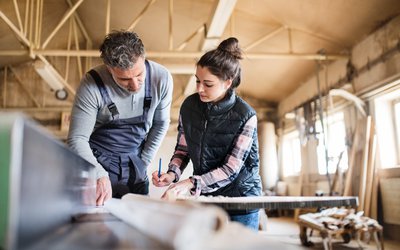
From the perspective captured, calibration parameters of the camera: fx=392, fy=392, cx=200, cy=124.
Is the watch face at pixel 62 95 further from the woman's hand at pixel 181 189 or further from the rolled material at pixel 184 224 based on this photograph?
the rolled material at pixel 184 224

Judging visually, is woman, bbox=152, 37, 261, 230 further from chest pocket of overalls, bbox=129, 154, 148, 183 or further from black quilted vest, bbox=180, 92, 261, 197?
chest pocket of overalls, bbox=129, 154, 148, 183

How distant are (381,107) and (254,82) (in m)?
4.07

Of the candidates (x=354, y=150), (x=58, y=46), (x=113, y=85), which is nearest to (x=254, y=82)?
(x=354, y=150)

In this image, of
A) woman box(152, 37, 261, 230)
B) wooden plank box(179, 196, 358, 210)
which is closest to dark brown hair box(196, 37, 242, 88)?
woman box(152, 37, 261, 230)

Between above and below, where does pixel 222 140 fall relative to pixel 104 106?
below

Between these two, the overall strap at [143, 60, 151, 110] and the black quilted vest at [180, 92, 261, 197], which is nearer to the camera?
the black quilted vest at [180, 92, 261, 197]

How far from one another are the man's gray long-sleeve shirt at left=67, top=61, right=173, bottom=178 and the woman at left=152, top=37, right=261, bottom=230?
1.23ft

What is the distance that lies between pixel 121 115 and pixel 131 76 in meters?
0.29

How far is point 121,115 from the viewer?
2.21m

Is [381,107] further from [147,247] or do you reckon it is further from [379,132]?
[147,247]

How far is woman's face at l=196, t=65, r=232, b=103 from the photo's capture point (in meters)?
1.91

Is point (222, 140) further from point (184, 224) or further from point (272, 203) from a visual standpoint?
point (184, 224)

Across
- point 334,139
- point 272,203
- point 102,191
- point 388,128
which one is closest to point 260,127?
A: point 334,139

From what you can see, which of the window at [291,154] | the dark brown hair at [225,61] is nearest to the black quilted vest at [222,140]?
the dark brown hair at [225,61]
